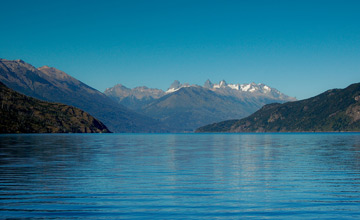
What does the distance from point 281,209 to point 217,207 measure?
456cm

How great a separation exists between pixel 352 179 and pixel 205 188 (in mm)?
18180

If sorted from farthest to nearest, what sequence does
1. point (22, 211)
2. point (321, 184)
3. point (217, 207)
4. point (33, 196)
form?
point (321, 184)
point (33, 196)
point (217, 207)
point (22, 211)

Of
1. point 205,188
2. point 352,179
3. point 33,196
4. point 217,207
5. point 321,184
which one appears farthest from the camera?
point 352,179

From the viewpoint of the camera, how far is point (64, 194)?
32.4 m

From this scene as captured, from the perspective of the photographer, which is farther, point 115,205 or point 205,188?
point 205,188

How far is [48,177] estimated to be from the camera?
Answer: 4347 centimetres

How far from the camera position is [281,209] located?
26578 millimetres

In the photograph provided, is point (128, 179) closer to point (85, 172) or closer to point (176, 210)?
point (85, 172)

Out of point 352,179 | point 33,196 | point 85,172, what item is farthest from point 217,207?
point 85,172

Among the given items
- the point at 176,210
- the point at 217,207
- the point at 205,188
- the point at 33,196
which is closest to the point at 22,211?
the point at 33,196

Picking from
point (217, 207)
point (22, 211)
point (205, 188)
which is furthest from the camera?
point (205, 188)

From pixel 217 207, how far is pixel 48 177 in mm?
24353

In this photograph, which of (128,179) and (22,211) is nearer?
(22,211)

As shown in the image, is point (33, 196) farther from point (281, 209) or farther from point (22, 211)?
point (281, 209)
